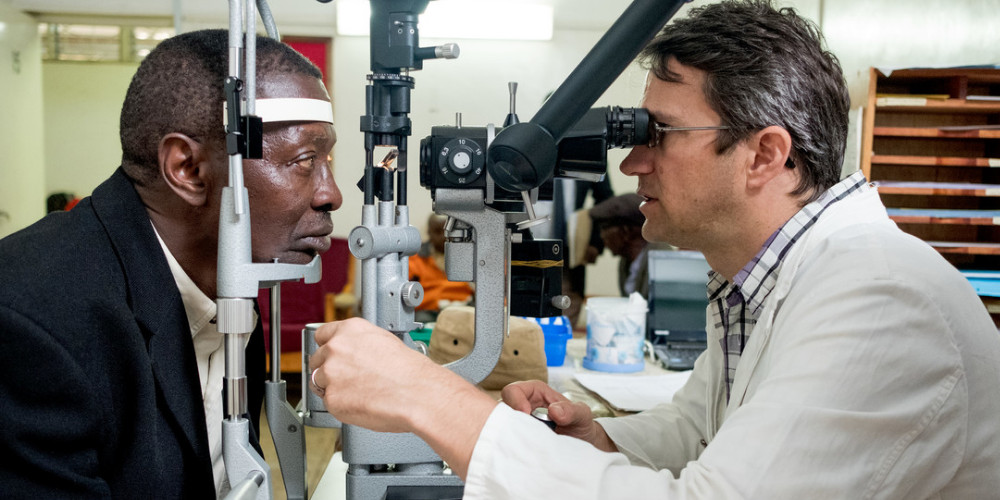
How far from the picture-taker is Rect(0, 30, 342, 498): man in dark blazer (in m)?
0.79

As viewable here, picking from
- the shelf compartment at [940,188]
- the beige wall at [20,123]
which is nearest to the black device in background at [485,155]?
the shelf compartment at [940,188]

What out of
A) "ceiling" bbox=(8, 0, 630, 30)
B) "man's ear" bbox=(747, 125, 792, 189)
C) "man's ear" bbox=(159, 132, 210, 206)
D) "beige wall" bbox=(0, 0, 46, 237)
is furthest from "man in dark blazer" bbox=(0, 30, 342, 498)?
"beige wall" bbox=(0, 0, 46, 237)

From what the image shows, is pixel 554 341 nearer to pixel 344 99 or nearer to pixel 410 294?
pixel 410 294

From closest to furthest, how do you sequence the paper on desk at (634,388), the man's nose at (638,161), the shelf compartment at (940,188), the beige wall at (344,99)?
1. the man's nose at (638,161)
2. the paper on desk at (634,388)
3. the shelf compartment at (940,188)
4. the beige wall at (344,99)

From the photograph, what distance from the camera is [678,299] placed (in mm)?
2434

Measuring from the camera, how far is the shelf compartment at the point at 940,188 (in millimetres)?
1925

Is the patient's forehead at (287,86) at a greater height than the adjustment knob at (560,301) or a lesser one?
greater

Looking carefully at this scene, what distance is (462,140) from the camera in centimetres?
99

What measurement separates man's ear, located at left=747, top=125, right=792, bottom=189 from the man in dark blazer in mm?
607

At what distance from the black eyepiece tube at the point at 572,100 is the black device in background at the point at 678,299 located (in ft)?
5.59

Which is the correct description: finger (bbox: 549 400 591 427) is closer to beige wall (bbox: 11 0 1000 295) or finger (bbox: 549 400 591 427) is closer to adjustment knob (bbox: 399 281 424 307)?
adjustment knob (bbox: 399 281 424 307)

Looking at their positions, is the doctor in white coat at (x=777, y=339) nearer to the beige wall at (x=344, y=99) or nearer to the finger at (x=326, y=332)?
the finger at (x=326, y=332)

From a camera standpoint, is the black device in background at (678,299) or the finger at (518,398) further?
the black device in background at (678,299)

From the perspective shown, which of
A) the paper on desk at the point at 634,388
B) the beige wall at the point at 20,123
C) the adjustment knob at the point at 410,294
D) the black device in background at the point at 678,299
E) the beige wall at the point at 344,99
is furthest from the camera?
the beige wall at the point at 344,99
